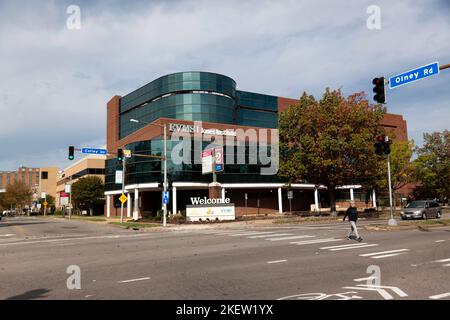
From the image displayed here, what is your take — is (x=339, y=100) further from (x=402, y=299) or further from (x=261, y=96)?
(x=261, y=96)

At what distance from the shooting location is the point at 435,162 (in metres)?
60.8

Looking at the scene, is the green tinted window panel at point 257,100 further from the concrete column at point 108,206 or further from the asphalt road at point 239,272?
the asphalt road at point 239,272

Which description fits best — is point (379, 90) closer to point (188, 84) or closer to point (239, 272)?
point (239, 272)

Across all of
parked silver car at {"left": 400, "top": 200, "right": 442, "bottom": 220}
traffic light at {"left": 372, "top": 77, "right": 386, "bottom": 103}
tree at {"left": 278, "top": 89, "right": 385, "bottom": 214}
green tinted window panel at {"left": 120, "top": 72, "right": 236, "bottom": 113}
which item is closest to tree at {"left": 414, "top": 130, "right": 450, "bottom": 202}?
tree at {"left": 278, "top": 89, "right": 385, "bottom": 214}

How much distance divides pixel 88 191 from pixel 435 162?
211ft

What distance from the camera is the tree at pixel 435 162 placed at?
59875 mm

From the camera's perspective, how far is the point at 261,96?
81312 mm

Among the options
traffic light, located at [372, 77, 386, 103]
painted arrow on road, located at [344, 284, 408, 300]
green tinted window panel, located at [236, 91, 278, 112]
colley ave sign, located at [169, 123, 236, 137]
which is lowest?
painted arrow on road, located at [344, 284, 408, 300]

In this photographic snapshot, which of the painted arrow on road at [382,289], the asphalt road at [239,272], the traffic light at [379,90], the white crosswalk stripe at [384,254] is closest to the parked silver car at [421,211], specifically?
the asphalt road at [239,272]

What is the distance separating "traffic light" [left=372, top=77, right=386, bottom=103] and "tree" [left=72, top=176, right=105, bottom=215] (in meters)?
72.8

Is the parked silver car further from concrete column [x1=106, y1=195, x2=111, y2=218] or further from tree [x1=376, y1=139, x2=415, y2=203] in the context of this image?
concrete column [x1=106, y1=195, x2=111, y2=218]

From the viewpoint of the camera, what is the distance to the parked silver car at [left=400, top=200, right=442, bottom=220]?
3142 cm

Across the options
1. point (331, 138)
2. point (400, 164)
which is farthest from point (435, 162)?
Answer: point (331, 138)

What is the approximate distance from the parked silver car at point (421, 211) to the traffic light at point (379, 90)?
59.7 ft
